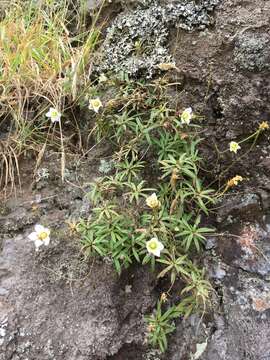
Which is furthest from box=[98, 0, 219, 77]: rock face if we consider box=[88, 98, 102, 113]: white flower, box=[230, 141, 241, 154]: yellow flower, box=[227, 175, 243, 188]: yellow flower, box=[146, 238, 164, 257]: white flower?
box=[146, 238, 164, 257]: white flower

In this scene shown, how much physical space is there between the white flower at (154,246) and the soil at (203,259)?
23 cm

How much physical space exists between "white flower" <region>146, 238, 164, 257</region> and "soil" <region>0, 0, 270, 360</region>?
0.23m

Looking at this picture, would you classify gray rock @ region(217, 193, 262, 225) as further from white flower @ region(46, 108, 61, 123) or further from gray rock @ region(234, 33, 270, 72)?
white flower @ region(46, 108, 61, 123)

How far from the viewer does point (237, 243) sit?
2.04m

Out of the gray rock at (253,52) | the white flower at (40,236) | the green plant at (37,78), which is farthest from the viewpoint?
the green plant at (37,78)

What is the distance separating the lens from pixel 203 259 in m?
2.01

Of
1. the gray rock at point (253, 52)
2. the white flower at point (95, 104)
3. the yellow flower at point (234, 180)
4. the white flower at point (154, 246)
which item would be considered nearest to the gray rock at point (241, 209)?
the yellow flower at point (234, 180)

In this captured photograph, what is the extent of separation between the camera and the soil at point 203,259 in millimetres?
1840

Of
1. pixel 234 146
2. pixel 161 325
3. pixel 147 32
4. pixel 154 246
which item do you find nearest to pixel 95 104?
pixel 147 32

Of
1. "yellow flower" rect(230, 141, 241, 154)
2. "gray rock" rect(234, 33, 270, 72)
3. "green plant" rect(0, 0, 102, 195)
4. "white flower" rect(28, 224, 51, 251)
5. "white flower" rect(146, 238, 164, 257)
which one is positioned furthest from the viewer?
"green plant" rect(0, 0, 102, 195)

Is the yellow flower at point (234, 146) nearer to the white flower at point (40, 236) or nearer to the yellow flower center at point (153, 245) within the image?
the yellow flower center at point (153, 245)

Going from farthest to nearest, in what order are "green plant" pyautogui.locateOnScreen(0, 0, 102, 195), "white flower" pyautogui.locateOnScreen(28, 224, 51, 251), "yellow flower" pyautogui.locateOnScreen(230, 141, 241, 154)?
"green plant" pyautogui.locateOnScreen(0, 0, 102, 195)
"yellow flower" pyautogui.locateOnScreen(230, 141, 241, 154)
"white flower" pyautogui.locateOnScreen(28, 224, 51, 251)

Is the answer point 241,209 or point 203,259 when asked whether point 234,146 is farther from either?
point 203,259

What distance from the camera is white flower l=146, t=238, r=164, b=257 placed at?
1.79 metres
